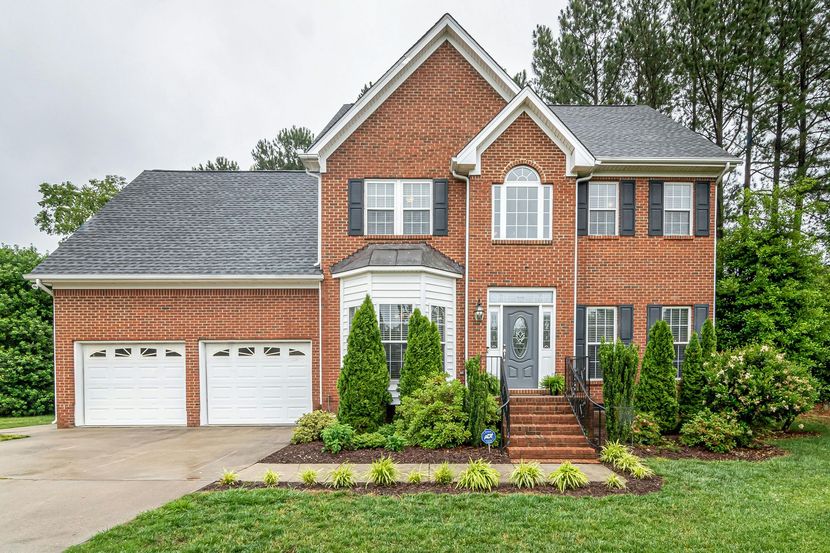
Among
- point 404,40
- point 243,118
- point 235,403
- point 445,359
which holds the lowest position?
point 235,403

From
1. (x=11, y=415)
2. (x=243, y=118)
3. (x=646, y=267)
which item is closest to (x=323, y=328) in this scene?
(x=646, y=267)

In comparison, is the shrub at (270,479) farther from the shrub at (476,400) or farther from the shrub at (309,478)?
the shrub at (476,400)

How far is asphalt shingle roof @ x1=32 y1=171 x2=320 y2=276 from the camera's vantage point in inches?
440

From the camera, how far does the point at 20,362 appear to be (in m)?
13.9

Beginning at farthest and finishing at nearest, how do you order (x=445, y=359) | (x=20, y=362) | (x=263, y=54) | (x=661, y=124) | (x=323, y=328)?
(x=263, y=54)
(x=20, y=362)
(x=661, y=124)
(x=323, y=328)
(x=445, y=359)

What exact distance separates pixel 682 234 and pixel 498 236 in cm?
488

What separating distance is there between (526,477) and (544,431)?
7.81ft

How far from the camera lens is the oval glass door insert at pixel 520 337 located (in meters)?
10.5

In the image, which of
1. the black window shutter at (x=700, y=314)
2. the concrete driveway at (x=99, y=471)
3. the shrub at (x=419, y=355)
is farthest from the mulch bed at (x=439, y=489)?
the black window shutter at (x=700, y=314)

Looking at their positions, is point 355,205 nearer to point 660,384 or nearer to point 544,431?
point 544,431

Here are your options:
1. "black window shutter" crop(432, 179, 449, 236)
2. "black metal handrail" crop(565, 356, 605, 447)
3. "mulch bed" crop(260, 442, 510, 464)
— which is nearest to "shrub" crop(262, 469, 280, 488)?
"mulch bed" crop(260, 442, 510, 464)

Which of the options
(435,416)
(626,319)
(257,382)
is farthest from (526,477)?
(257,382)

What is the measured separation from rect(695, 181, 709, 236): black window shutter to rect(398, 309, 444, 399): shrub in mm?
7380

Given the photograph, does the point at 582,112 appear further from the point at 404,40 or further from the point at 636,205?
the point at 404,40
